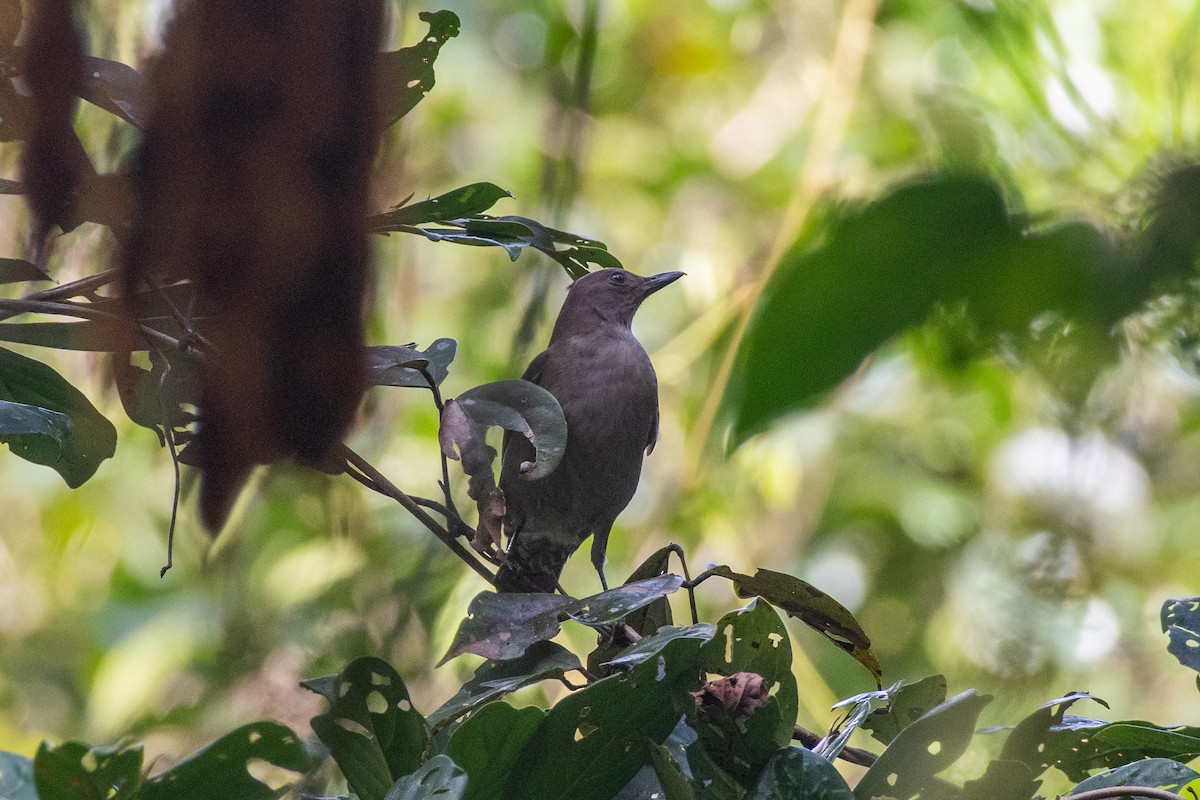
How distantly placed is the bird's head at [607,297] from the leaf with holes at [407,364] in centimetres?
161

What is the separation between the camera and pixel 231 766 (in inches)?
44.1

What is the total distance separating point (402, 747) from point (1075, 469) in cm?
90

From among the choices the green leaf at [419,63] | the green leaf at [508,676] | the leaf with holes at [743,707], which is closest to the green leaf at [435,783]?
the green leaf at [508,676]

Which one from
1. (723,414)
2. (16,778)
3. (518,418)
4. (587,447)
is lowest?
(587,447)

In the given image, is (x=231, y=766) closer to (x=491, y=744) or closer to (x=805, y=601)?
(x=491, y=744)

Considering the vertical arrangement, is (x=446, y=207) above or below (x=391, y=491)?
above

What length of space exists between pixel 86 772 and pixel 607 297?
2352 mm

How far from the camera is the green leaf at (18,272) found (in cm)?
144

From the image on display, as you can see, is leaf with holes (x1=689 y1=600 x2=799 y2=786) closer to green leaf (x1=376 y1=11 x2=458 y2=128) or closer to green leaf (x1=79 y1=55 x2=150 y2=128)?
green leaf (x1=376 y1=11 x2=458 y2=128)

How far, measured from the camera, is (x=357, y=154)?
3.37 ft

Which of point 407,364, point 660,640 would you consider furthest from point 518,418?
point 660,640

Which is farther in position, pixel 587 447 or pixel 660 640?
pixel 587 447

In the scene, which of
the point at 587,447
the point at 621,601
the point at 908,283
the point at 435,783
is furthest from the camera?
the point at 587,447

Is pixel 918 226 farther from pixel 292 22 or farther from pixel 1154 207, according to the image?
pixel 292 22
